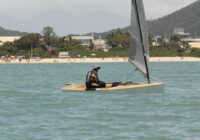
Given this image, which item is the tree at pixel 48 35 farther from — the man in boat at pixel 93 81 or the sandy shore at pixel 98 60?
the man in boat at pixel 93 81

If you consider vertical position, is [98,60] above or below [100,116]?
below

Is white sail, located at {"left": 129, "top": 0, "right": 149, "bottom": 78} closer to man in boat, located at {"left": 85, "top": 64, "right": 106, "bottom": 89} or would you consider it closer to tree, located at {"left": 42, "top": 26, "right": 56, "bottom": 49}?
man in boat, located at {"left": 85, "top": 64, "right": 106, "bottom": 89}

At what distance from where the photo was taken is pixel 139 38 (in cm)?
3622

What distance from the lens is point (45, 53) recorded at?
156625 mm

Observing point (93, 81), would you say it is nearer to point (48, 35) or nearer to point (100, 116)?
point (100, 116)

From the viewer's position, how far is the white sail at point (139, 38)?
35.8 m

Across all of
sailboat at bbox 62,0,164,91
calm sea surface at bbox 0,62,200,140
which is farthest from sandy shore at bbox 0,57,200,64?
sailboat at bbox 62,0,164,91

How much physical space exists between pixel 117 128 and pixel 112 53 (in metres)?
141

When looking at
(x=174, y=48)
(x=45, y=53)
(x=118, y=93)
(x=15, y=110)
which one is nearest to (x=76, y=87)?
(x=118, y=93)

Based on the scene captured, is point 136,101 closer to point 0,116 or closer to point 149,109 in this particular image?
point 149,109

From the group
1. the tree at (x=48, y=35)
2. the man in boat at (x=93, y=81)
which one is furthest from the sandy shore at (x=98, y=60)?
the man in boat at (x=93, y=81)

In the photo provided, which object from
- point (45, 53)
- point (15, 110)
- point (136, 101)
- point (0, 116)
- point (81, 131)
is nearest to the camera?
point (81, 131)

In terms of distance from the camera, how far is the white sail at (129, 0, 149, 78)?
3581cm

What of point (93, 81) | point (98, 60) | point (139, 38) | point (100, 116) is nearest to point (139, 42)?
point (139, 38)
